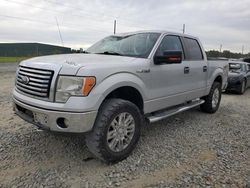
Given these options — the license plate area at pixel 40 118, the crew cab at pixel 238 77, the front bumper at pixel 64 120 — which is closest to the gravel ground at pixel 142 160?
the front bumper at pixel 64 120

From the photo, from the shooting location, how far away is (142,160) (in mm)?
3498

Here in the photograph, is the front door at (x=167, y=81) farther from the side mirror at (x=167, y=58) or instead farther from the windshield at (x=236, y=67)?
the windshield at (x=236, y=67)

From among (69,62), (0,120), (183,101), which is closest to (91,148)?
(69,62)

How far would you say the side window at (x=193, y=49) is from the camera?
516cm

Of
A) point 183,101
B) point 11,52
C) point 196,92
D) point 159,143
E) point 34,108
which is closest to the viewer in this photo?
point 34,108

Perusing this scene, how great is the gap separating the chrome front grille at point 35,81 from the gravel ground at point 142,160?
25.1 inches

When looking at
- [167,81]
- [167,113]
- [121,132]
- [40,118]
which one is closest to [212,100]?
[167,113]

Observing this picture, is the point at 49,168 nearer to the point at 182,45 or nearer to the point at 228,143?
the point at 228,143

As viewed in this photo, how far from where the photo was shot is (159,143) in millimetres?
4145

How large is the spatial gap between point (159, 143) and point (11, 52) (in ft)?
126

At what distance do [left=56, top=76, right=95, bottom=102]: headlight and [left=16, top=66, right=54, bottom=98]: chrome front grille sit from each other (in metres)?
0.16

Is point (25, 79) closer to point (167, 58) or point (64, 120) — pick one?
point (64, 120)

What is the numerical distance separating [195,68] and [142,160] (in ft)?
8.23

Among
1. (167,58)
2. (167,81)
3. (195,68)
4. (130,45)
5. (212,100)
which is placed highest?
(130,45)
